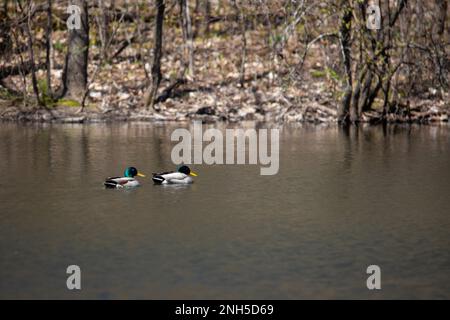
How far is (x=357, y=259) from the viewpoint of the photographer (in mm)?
12625

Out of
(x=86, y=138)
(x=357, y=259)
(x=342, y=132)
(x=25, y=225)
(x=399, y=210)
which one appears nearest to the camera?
(x=357, y=259)

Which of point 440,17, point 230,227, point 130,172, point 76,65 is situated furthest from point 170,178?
point 440,17

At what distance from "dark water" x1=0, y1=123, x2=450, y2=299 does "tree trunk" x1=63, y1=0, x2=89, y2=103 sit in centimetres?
1355

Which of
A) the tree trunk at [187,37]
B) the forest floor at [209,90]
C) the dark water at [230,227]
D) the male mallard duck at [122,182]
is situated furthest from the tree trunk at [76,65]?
the male mallard duck at [122,182]

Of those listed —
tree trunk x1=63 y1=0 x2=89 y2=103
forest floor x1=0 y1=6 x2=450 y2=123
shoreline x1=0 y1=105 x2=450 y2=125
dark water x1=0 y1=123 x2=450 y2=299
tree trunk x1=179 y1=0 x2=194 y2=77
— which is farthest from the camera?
tree trunk x1=179 y1=0 x2=194 y2=77

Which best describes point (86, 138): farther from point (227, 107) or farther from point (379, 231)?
point (379, 231)

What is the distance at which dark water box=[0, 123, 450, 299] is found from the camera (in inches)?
451

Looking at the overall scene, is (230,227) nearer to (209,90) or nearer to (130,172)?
(130,172)

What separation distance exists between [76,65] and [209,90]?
625 cm

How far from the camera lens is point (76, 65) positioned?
38.5m

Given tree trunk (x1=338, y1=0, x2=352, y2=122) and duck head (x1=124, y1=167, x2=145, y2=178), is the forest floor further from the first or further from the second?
duck head (x1=124, y1=167, x2=145, y2=178)

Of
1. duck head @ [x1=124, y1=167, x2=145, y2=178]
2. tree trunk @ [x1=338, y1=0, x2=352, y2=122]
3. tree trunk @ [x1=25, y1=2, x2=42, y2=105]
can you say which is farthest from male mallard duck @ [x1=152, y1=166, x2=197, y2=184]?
tree trunk @ [x1=25, y1=2, x2=42, y2=105]

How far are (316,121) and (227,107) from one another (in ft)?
14.5
